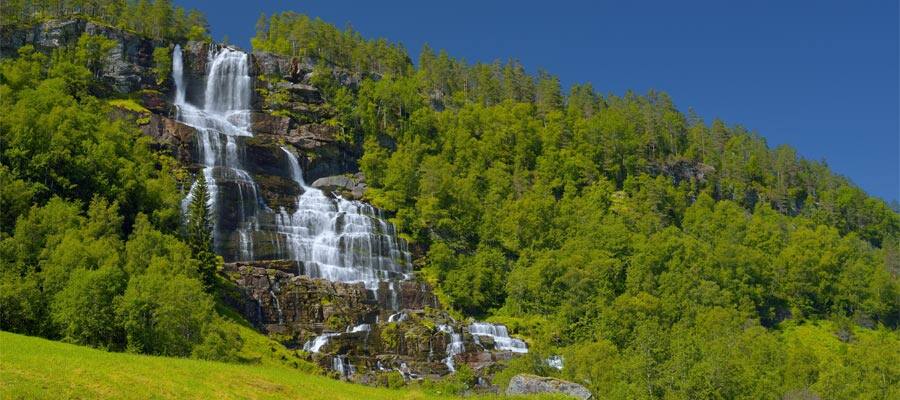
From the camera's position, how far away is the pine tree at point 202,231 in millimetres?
69062

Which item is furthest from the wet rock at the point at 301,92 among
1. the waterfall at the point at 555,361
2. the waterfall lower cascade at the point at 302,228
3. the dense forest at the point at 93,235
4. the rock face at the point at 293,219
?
the waterfall at the point at 555,361

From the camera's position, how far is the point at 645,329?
76312 millimetres

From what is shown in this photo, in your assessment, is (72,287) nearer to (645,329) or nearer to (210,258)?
(210,258)

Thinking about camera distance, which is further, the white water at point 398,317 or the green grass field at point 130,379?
the white water at point 398,317

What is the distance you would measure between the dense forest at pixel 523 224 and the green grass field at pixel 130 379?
1519cm

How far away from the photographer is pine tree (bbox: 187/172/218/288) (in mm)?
69062

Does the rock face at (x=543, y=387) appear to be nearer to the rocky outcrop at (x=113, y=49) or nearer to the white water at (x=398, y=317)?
the white water at (x=398, y=317)

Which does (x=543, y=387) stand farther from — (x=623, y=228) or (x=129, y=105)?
(x=129, y=105)

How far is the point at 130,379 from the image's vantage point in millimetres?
26922

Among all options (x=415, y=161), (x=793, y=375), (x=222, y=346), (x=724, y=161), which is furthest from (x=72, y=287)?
(x=724, y=161)

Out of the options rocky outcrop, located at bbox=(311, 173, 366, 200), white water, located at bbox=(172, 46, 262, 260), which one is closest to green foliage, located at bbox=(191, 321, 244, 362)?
white water, located at bbox=(172, 46, 262, 260)

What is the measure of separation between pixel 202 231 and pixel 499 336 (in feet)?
105

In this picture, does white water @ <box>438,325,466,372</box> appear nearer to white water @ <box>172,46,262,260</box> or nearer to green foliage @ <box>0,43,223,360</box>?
green foliage @ <box>0,43,223,360</box>

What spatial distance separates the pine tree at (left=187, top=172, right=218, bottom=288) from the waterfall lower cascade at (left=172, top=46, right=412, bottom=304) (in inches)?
122
